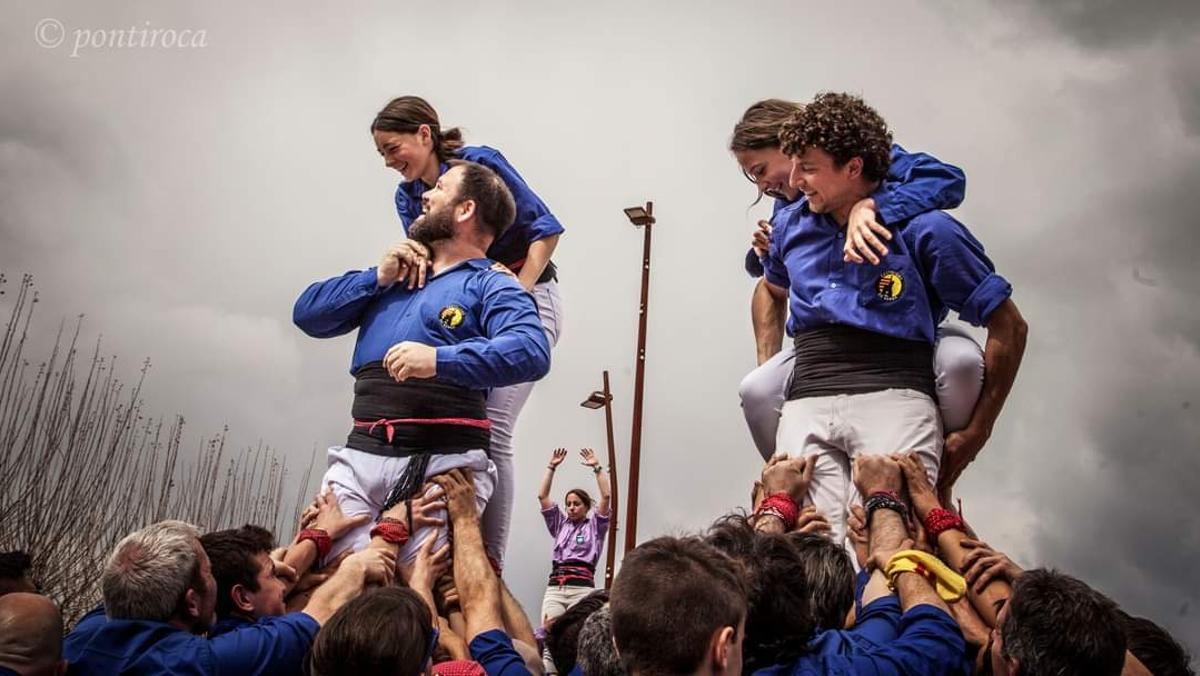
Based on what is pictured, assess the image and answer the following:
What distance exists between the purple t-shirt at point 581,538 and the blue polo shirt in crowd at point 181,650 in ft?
24.3

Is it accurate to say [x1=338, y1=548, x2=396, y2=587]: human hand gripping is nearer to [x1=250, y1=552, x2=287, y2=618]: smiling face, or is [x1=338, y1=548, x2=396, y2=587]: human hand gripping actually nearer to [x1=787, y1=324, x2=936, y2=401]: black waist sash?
[x1=250, y1=552, x2=287, y2=618]: smiling face

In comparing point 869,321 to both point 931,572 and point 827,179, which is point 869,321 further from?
point 931,572

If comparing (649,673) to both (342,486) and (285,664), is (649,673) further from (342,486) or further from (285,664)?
(342,486)

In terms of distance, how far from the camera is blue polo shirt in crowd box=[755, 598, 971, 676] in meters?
2.47

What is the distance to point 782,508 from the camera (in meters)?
3.36

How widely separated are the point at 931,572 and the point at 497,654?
128cm

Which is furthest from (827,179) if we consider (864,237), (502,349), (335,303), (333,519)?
(333,519)

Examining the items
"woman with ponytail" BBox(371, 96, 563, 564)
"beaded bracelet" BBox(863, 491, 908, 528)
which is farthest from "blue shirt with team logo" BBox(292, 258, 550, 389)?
"beaded bracelet" BBox(863, 491, 908, 528)

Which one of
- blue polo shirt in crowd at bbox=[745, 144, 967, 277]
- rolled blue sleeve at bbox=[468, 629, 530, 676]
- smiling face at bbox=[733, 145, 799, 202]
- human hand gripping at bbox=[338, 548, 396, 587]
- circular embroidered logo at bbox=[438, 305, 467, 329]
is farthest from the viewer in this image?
smiling face at bbox=[733, 145, 799, 202]

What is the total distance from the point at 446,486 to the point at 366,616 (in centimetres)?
100

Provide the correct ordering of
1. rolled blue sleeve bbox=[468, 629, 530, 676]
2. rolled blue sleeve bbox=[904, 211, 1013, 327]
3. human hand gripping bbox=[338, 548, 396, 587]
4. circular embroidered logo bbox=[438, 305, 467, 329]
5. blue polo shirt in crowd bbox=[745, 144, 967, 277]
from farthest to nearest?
circular embroidered logo bbox=[438, 305, 467, 329] → blue polo shirt in crowd bbox=[745, 144, 967, 277] → rolled blue sleeve bbox=[904, 211, 1013, 327] → human hand gripping bbox=[338, 548, 396, 587] → rolled blue sleeve bbox=[468, 629, 530, 676]

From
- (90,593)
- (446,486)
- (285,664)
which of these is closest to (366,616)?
(285,664)

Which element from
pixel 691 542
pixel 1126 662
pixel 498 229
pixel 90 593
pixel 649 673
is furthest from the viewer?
pixel 90 593

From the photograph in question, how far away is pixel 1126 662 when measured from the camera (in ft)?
8.64
